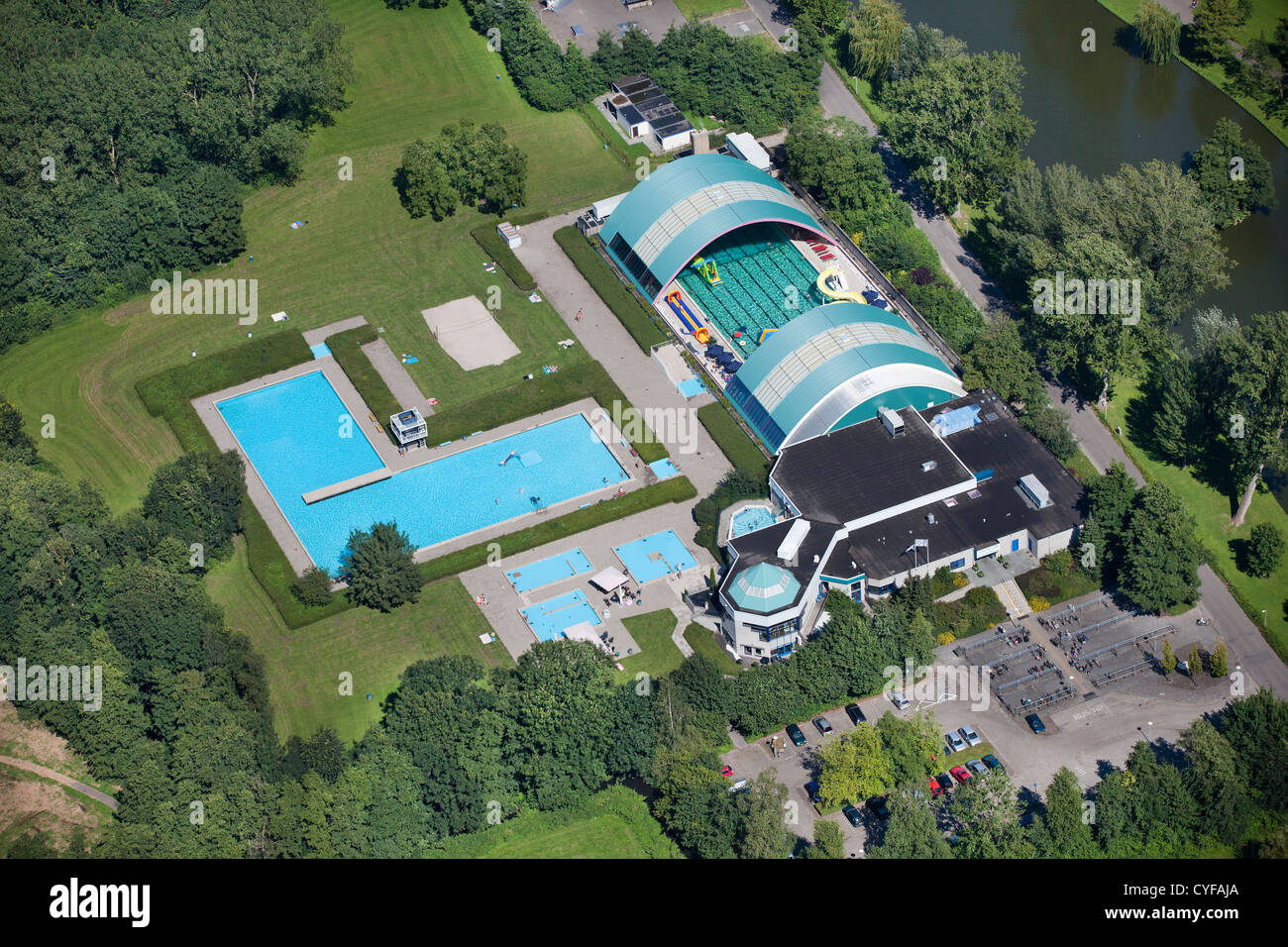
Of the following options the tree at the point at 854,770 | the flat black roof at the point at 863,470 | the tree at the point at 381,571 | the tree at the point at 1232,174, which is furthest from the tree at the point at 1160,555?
the tree at the point at 381,571

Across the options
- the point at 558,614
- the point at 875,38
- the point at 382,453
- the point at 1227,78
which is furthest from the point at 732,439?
the point at 1227,78

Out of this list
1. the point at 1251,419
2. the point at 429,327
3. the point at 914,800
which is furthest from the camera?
the point at 429,327

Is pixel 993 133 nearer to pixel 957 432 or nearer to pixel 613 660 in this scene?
pixel 957 432

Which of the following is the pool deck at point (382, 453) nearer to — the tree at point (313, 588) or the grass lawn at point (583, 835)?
the tree at point (313, 588)

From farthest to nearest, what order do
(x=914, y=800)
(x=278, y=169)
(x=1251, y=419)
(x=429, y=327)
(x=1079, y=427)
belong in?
(x=278, y=169), (x=429, y=327), (x=1079, y=427), (x=1251, y=419), (x=914, y=800)

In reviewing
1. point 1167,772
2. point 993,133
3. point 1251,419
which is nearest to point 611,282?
point 993,133

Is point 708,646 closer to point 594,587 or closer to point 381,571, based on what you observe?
point 594,587

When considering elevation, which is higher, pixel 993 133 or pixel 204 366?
pixel 993 133
